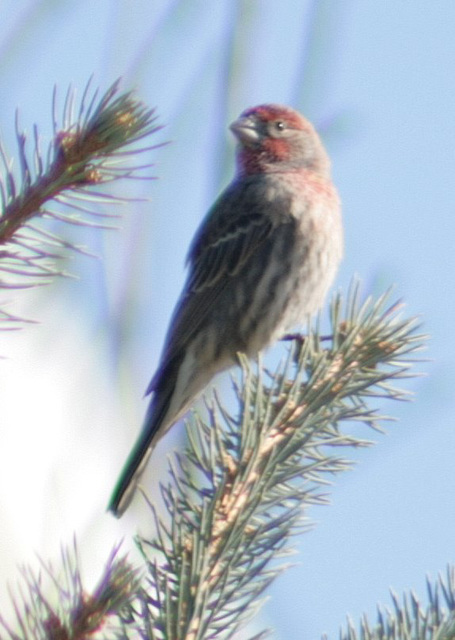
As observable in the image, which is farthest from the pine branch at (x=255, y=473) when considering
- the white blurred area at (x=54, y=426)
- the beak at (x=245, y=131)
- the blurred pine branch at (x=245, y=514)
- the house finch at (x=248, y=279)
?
the beak at (x=245, y=131)

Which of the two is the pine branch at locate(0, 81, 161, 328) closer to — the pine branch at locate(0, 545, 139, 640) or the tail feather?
the pine branch at locate(0, 545, 139, 640)

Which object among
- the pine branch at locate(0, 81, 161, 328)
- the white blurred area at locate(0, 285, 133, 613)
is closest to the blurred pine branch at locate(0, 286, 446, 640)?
the pine branch at locate(0, 81, 161, 328)

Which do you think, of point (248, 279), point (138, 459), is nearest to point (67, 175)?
point (138, 459)

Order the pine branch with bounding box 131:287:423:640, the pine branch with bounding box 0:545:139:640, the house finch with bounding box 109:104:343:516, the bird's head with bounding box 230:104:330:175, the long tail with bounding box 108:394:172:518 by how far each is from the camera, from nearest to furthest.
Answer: the pine branch with bounding box 0:545:139:640 < the pine branch with bounding box 131:287:423:640 < the long tail with bounding box 108:394:172:518 < the house finch with bounding box 109:104:343:516 < the bird's head with bounding box 230:104:330:175

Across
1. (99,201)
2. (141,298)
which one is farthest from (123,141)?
(141,298)

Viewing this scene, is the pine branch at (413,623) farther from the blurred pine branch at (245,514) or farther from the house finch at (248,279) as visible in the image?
the house finch at (248,279)
